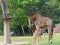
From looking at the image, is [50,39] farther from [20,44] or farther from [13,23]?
[13,23]

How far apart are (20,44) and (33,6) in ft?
91.0

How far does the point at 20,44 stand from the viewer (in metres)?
12.7

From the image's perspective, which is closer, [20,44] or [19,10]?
[20,44]

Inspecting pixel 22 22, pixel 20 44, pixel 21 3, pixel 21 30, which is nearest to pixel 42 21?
pixel 20 44

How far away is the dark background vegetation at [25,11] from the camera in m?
34.0

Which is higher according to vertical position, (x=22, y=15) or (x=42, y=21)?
(x=42, y=21)

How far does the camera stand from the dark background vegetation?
34031 mm

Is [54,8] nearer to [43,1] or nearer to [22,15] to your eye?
[43,1]

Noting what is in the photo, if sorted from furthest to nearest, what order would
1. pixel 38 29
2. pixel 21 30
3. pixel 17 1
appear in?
1. pixel 21 30
2. pixel 17 1
3. pixel 38 29

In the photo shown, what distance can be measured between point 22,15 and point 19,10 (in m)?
1.03

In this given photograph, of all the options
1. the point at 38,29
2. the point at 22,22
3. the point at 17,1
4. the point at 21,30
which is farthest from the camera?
the point at 21,30

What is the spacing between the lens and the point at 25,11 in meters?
37.1

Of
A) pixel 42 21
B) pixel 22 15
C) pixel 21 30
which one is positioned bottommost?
pixel 21 30

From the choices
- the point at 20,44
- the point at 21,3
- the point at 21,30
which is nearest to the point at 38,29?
the point at 20,44
